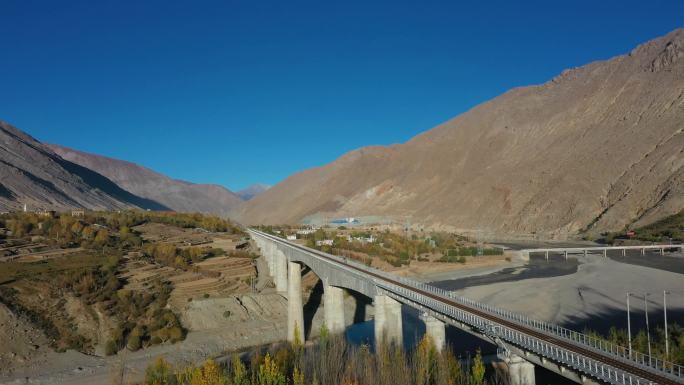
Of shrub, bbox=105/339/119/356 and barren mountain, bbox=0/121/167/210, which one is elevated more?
barren mountain, bbox=0/121/167/210

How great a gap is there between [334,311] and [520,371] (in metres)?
18.1

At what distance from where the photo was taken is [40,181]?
126 m

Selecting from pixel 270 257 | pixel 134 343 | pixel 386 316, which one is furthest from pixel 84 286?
pixel 386 316

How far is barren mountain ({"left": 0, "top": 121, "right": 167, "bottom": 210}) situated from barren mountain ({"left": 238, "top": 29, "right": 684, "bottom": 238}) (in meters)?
73.7

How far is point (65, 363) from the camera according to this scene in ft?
101

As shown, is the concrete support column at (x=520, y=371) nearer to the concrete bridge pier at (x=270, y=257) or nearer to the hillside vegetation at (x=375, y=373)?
the hillside vegetation at (x=375, y=373)

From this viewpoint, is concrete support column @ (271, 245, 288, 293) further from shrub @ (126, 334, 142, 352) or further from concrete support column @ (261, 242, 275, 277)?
shrub @ (126, 334, 142, 352)

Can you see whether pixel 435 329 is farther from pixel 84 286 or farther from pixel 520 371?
pixel 84 286

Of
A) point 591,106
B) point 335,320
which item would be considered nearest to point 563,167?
point 591,106

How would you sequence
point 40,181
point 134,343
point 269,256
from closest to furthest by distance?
point 134,343 → point 269,256 → point 40,181

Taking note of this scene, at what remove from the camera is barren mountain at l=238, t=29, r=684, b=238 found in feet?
304

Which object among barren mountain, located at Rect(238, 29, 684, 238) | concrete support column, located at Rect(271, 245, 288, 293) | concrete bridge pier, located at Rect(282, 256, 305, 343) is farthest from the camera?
barren mountain, located at Rect(238, 29, 684, 238)

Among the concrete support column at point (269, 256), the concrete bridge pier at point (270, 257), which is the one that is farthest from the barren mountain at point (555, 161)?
the concrete bridge pier at point (270, 257)

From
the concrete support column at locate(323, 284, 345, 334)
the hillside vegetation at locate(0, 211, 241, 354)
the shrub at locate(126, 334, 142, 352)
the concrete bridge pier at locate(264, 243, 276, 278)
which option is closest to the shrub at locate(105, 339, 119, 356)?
the hillside vegetation at locate(0, 211, 241, 354)
